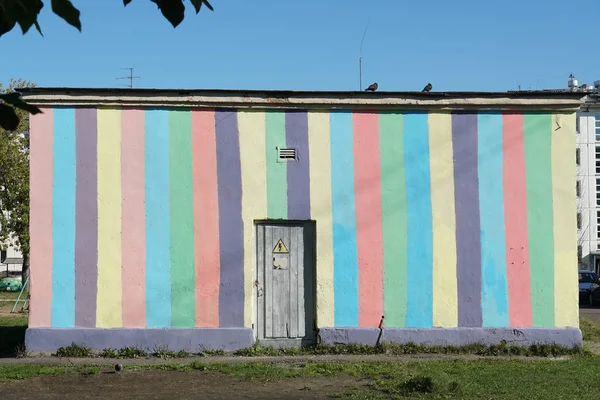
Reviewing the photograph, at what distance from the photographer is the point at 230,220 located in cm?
1219

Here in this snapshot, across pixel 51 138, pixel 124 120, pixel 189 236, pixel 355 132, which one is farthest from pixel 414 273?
pixel 51 138

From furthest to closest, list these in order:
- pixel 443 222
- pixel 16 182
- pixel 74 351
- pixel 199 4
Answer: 1. pixel 16 182
2. pixel 443 222
3. pixel 74 351
4. pixel 199 4

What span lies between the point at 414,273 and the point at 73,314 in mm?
5324

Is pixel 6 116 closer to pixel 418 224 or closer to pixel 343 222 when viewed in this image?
pixel 343 222

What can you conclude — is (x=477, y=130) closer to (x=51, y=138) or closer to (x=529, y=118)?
(x=529, y=118)

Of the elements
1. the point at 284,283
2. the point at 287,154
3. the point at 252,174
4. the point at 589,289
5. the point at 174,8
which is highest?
the point at 287,154

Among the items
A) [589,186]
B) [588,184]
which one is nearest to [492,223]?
[589,186]

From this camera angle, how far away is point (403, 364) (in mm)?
10961

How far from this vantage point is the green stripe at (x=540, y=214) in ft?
40.4

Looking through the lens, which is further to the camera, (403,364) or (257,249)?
(257,249)

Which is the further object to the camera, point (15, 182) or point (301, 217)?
point (15, 182)

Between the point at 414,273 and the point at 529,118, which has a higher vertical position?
the point at 529,118

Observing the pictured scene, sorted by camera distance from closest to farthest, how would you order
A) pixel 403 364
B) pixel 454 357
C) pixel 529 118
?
pixel 403 364 → pixel 454 357 → pixel 529 118

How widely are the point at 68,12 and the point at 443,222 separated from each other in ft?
32.8
